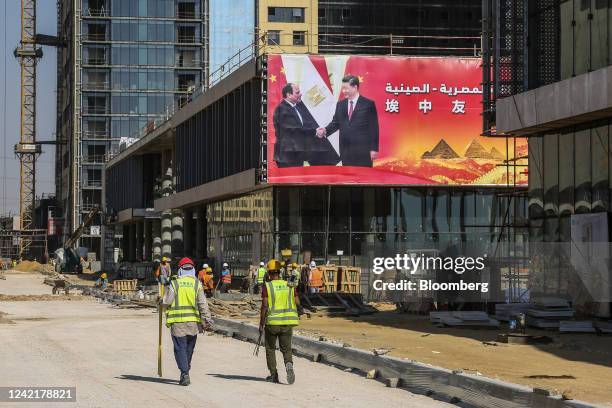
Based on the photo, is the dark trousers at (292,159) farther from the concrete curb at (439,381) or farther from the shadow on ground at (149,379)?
the shadow on ground at (149,379)

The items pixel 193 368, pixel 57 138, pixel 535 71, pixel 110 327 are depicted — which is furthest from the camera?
pixel 57 138

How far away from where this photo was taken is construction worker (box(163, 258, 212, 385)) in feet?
55.0

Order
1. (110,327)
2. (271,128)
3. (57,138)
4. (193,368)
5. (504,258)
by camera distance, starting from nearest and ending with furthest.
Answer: (193,368) → (110,327) → (504,258) → (271,128) → (57,138)

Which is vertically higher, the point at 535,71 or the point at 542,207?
the point at 535,71

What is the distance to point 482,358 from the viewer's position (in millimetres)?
21594

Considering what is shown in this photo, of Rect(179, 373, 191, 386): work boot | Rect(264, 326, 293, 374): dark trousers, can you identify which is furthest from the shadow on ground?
Rect(264, 326, 293, 374): dark trousers

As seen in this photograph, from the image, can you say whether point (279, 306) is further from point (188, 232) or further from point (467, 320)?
point (188, 232)

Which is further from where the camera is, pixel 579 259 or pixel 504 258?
pixel 504 258

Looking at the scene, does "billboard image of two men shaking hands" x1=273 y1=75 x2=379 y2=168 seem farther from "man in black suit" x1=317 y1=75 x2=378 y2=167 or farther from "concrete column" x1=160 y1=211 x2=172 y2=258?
"concrete column" x1=160 y1=211 x2=172 y2=258

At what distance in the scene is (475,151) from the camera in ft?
184

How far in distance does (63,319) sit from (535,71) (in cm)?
1742

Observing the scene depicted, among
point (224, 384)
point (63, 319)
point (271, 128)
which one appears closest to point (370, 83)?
point (271, 128)

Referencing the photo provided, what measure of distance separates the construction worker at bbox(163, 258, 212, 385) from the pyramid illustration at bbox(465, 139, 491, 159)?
4038cm

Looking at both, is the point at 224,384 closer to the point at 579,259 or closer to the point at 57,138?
the point at 579,259
